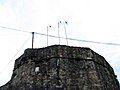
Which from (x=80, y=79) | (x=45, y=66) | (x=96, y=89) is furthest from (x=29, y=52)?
(x=96, y=89)

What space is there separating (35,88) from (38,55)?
7.78ft

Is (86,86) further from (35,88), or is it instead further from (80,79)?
(35,88)

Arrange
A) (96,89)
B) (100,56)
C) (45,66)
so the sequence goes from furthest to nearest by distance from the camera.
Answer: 1. (100,56)
2. (45,66)
3. (96,89)

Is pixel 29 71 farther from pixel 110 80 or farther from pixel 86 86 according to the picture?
pixel 110 80

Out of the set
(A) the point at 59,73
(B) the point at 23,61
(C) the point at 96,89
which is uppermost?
(B) the point at 23,61

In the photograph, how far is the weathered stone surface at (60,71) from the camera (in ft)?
40.4

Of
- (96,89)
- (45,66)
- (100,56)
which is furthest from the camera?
(100,56)

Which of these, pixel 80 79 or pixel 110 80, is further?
pixel 110 80

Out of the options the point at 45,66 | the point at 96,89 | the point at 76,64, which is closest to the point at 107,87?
the point at 96,89

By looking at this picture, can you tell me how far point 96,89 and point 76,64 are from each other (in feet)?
6.88

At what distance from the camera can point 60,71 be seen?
41.7 ft

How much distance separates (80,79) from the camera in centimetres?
1259

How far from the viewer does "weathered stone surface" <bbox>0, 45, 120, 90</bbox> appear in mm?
12305

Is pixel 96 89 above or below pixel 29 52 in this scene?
below
